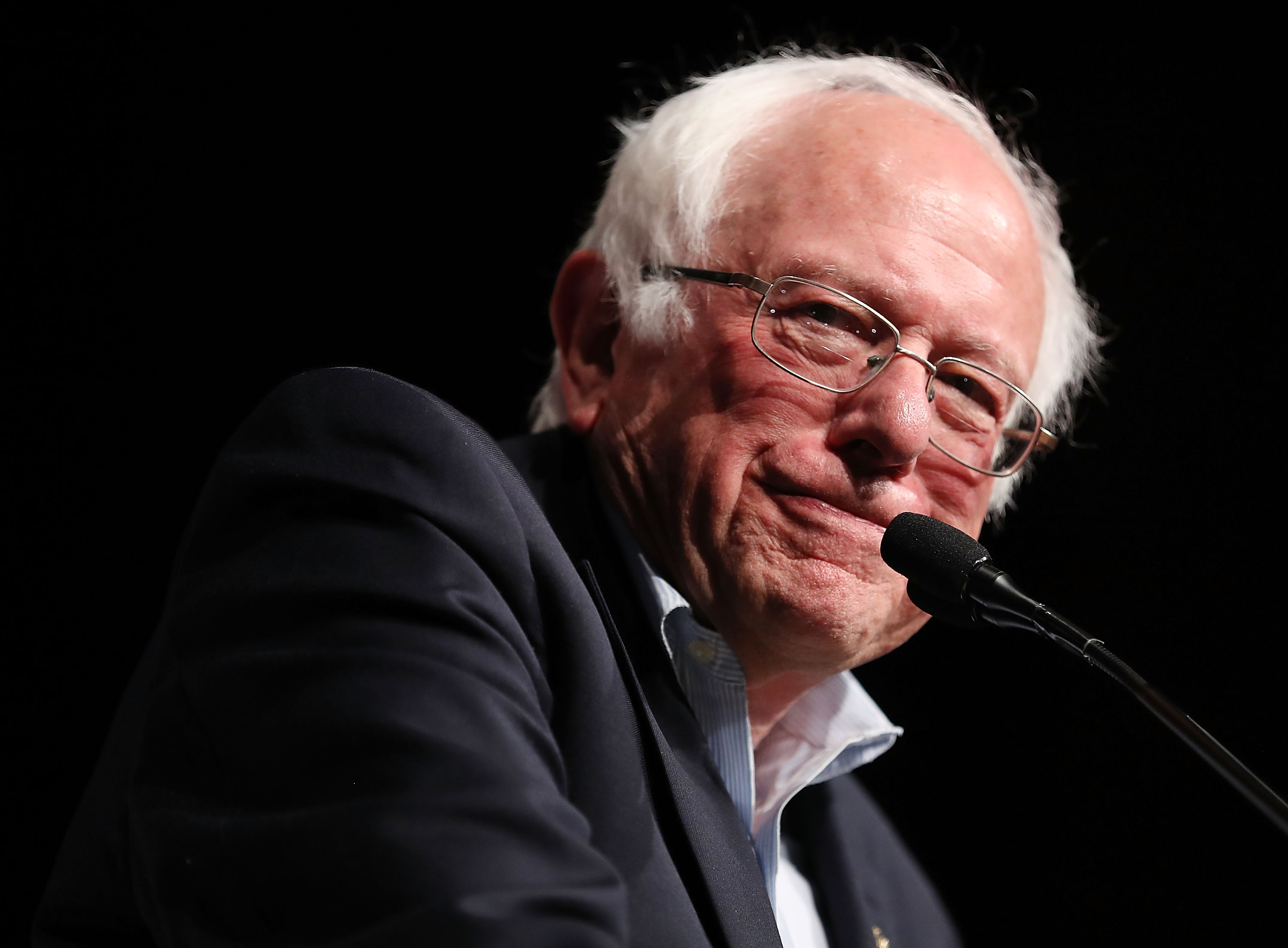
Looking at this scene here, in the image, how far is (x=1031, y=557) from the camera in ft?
8.20

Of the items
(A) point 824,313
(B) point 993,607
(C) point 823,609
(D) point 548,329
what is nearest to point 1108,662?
(B) point 993,607

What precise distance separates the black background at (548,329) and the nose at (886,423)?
1050 mm

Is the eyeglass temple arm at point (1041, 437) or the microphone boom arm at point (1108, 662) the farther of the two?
the eyeglass temple arm at point (1041, 437)

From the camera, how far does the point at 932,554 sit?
129 cm

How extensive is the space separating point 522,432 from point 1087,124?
1.55 meters

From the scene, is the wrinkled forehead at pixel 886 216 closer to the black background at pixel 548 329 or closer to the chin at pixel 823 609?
the chin at pixel 823 609

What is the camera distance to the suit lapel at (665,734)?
4.11 feet

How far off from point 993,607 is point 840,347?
55cm

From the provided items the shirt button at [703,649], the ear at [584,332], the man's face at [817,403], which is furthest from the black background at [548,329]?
the shirt button at [703,649]

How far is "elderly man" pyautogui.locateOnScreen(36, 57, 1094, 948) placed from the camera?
0.93 m

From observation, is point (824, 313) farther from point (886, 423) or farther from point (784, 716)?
point (784, 716)

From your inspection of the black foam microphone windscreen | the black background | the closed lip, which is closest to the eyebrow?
the closed lip

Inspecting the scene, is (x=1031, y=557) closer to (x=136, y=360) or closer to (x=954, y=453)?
(x=954, y=453)

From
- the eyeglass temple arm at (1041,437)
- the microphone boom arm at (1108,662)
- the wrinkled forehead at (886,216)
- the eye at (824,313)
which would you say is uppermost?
the wrinkled forehead at (886,216)
